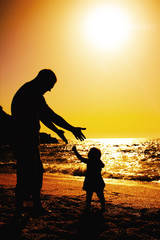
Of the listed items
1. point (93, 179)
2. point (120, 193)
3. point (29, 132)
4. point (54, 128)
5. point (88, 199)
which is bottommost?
point (120, 193)

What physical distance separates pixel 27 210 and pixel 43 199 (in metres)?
0.93

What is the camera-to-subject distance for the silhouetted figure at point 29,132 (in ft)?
9.16

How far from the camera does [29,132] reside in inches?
112

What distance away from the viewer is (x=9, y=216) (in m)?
2.98

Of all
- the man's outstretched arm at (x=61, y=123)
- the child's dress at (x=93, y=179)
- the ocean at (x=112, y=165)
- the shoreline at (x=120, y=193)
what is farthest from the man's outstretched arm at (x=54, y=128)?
the ocean at (x=112, y=165)

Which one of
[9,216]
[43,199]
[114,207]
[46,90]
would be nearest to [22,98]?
[46,90]

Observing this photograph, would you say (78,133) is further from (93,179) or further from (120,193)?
(120,193)

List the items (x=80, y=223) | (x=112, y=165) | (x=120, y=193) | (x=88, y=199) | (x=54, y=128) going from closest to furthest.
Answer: (x=80, y=223) < (x=54, y=128) < (x=88, y=199) < (x=120, y=193) < (x=112, y=165)

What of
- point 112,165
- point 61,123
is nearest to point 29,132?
point 61,123

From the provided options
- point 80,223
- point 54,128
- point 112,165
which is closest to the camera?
point 80,223

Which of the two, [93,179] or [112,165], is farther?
[112,165]

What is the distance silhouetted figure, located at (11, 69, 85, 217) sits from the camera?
9.16 ft

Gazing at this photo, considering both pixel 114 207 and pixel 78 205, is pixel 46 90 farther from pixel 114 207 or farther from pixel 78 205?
pixel 114 207

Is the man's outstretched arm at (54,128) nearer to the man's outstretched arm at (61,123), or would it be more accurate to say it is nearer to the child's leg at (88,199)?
the man's outstretched arm at (61,123)
